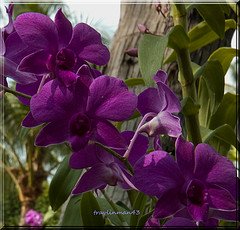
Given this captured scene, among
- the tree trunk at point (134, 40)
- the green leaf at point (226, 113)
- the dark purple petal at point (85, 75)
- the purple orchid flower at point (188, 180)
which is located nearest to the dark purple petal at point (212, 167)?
the purple orchid flower at point (188, 180)

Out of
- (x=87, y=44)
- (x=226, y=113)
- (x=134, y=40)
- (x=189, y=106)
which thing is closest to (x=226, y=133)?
(x=189, y=106)

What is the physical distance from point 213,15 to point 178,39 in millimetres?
72

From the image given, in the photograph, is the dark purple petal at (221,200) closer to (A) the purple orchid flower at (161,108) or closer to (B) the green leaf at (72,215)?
(A) the purple orchid flower at (161,108)

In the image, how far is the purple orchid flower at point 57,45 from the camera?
0.41m

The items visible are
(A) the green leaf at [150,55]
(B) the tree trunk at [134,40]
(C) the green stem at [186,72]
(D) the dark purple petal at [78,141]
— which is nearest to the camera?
(D) the dark purple petal at [78,141]

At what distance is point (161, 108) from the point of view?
460 millimetres

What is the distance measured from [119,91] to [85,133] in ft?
0.15

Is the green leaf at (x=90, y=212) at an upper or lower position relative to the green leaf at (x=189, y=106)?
lower

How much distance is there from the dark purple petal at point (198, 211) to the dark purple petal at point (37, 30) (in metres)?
0.19

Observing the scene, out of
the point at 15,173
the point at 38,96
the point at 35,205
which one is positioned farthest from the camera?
the point at 15,173

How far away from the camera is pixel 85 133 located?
41 centimetres

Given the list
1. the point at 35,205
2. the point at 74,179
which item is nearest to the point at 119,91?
the point at 74,179

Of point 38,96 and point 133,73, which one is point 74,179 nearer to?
point 38,96

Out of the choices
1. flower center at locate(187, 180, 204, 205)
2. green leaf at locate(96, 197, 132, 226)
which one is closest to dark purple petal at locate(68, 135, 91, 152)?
flower center at locate(187, 180, 204, 205)
